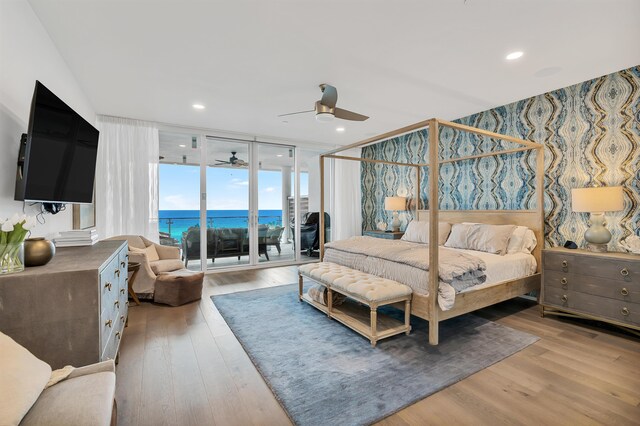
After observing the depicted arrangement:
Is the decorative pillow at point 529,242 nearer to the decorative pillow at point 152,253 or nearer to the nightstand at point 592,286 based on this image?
the nightstand at point 592,286

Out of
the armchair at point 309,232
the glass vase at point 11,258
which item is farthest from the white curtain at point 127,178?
the glass vase at point 11,258

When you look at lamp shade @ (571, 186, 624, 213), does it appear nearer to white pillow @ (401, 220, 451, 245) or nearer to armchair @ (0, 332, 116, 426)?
white pillow @ (401, 220, 451, 245)

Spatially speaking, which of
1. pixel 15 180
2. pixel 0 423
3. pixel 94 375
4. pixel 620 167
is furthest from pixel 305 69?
pixel 620 167

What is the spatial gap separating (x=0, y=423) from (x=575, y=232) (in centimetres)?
480

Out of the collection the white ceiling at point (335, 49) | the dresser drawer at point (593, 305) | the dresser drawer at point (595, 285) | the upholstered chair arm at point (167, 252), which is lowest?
the dresser drawer at point (593, 305)

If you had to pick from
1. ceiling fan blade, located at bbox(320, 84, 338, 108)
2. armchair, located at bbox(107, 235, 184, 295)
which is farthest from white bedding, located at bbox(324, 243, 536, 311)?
armchair, located at bbox(107, 235, 184, 295)

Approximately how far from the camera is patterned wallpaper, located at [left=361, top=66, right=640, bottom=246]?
3.11m

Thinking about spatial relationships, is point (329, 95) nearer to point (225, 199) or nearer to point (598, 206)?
point (598, 206)

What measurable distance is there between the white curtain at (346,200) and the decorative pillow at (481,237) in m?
2.77

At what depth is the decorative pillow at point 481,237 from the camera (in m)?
3.62

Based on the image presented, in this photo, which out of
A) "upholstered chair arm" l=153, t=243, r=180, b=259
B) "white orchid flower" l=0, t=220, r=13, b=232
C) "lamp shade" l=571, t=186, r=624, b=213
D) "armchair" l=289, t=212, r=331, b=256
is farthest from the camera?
"armchair" l=289, t=212, r=331, b=256

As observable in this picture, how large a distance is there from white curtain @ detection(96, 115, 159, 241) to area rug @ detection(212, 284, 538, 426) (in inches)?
92.8

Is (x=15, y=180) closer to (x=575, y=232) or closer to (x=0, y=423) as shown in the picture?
(x=0, y=423)

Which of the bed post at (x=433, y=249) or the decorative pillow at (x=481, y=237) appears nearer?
the bed post at (x=433, y=249)
